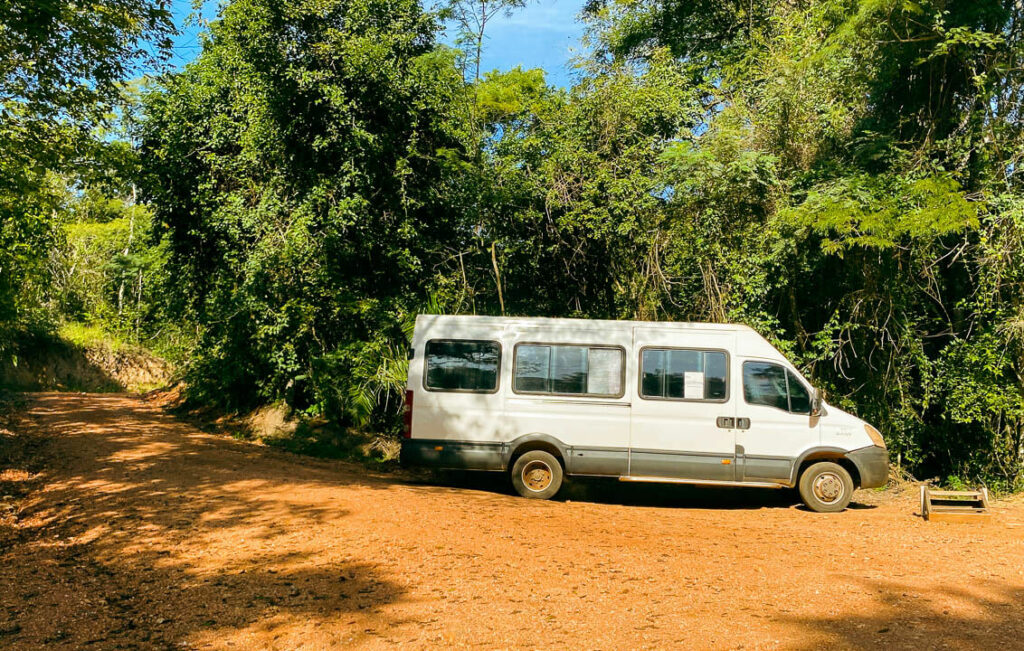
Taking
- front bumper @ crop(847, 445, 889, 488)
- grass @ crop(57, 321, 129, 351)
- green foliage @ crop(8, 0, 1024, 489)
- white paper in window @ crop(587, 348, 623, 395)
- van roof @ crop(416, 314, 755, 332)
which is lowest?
front bumper @ crop(847, 445, 889, 488)

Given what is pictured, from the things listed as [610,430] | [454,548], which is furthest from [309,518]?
[610,430]

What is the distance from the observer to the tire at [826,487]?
10.1 m

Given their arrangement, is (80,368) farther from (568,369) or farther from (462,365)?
(568,369)

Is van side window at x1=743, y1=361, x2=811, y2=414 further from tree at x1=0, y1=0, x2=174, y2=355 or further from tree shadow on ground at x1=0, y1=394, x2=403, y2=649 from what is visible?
tree at x1=0, y1=0, x2=174, y2=355

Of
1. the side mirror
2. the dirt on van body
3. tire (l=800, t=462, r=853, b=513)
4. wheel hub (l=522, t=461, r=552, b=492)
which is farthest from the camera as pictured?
wheel hub (l=522, t=461, r=552, b=492)

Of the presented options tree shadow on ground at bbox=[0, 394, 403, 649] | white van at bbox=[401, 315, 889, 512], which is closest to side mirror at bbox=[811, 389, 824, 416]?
white van at bbox=[401, 315, 889, 512]

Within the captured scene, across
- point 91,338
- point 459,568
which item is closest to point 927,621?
point 459,568

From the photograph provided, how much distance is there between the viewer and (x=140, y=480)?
1000cm

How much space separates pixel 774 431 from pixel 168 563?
7.29 meters

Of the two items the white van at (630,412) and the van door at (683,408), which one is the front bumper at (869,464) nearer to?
the white van at (630,412)

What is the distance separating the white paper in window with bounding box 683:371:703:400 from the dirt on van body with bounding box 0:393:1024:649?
1.55 meters

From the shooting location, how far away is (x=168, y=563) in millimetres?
6652

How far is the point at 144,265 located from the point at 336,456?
1018 cm

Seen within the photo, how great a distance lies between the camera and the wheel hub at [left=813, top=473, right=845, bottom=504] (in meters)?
10.2
